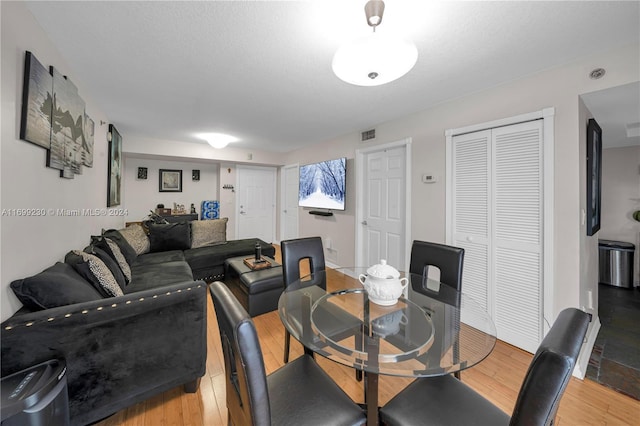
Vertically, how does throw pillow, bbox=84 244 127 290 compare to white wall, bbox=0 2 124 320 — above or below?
below

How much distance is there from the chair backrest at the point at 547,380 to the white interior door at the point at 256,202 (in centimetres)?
570

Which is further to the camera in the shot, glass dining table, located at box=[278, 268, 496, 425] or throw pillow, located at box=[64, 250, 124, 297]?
throw pillow, located at box=[64, 250, 124, 297]

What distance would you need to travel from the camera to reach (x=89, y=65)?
1.95 meters

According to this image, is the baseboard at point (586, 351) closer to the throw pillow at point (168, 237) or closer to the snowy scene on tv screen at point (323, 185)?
the snowy scene on tv screen at point (323, 185)

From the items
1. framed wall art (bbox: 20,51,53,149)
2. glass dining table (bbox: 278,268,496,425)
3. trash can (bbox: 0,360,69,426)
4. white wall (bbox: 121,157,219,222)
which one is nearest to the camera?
trash can (bbox: 0,360,69,426)

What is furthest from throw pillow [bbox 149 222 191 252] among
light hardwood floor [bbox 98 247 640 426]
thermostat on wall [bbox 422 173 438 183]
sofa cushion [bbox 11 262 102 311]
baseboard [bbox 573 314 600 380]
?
baseboard [bbox 573 314 600 380]

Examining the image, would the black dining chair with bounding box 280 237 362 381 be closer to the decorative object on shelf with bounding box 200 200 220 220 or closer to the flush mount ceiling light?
the flush mount ceiling light

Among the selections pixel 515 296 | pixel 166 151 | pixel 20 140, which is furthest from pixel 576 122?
pixel 166 151

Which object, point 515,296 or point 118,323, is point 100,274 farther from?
point 515,296

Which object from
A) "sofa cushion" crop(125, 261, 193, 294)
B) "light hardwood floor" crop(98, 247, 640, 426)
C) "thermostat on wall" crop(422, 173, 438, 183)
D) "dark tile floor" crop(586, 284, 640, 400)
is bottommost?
"light hardwood floor" crop(98, 247, 640, 426)

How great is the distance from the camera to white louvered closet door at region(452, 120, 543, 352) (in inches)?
80.0

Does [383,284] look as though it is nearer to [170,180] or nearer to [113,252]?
[113,252]

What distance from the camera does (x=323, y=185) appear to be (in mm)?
4402

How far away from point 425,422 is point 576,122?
230 cm
